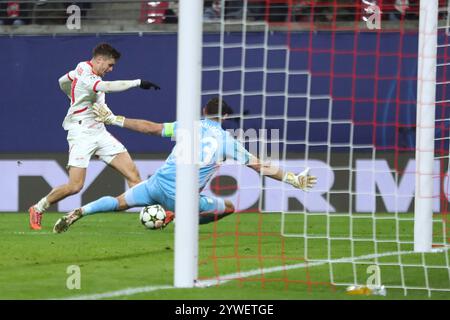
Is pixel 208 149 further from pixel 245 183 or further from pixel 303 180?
pixel 245 183

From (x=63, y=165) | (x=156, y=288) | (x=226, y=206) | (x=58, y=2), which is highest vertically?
(x=58, y=2)

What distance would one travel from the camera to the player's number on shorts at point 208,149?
11.7 metres

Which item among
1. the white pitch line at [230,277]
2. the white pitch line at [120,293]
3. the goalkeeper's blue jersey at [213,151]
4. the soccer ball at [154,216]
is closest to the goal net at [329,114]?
the soccer ball at [154,216]

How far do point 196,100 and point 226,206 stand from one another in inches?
167

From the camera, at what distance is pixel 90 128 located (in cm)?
1538

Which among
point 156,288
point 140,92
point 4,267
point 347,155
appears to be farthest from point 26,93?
point 156,288

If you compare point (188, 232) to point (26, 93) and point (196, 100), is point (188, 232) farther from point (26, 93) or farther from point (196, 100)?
point (26, 93)

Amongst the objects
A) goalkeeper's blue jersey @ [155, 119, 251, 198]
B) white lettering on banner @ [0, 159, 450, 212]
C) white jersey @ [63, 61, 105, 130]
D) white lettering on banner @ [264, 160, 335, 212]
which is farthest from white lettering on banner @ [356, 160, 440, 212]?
goalkeeper's blue jersey @ [155, 119, 251, 198]

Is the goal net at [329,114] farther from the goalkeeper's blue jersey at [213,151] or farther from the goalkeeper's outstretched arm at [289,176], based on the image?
the goalkeeper's outstretched arm at [289,176]

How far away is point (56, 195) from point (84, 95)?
1.83 metres

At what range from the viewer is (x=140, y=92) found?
54.6 feet

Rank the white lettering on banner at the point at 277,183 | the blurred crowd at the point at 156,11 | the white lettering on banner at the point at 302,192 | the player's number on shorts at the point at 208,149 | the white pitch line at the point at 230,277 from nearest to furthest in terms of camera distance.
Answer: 1. the white pitch line at the point at 230,277
2. the player's number on shorts at the point at 208,149
3. the white lettering on banner at the point at 302,192
4. the white lettering on banner at the point at 277,183
5. the blurred crowd at the point at 156,11

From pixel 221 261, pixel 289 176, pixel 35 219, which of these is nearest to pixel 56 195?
pixel 35 219

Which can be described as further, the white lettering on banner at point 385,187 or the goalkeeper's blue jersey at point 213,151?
the white lettering on banner at point 385,187
